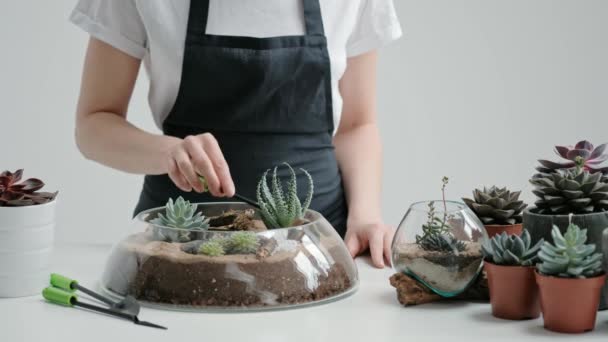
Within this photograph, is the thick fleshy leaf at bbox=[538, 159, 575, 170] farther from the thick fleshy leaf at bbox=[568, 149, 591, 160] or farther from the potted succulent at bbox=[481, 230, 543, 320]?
the potted succulent at bbox=[481, 230, 543, 320]

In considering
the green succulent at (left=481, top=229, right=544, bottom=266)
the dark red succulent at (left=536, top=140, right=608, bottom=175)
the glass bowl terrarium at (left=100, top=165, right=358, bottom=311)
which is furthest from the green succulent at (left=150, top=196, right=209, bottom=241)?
the dark red succulent at (left=536, top=140, right=608, bottom=175)

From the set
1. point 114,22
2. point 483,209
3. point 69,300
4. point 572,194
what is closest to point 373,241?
point 483,209

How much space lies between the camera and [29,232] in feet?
4.43

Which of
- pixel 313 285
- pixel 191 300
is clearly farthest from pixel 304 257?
pixel 191 300

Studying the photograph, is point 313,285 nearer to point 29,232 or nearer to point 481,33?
point 29,232

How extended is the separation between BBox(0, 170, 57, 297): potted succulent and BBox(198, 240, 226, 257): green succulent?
0.23 metres

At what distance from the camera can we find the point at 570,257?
3.90 ft

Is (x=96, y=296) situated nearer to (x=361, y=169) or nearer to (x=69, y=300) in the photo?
(x=69, y=300)

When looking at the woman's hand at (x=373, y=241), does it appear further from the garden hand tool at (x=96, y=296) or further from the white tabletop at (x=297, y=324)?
the garden hand tool at (x=96, y=296)

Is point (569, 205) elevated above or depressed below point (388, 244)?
above

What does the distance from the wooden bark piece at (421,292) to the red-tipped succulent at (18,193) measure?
502 millimetres

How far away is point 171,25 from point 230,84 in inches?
6.1

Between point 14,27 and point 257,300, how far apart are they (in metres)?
2.38

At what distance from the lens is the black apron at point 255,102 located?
72.9 inches
